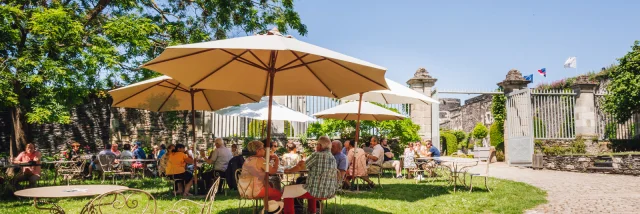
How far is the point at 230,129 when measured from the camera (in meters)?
15.9

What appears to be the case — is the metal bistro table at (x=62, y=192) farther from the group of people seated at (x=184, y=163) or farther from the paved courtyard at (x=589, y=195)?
the paved courtyard at (x=589, y=195)

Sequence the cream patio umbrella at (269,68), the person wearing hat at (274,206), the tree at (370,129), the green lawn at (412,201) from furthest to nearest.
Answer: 1. the tree at (370,129)
2. the green lawn at (412,201)
3. the person wearing hat at (274,206)
4. the cream patio umbrella at (269,68)

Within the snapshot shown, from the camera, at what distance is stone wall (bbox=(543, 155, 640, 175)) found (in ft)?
42.0

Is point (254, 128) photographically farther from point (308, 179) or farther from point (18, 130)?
point (308, 179)

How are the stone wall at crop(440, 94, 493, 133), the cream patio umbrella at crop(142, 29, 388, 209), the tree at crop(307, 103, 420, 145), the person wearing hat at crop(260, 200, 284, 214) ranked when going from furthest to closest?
1. the stone wall at crop(440, 94, 493, 133)
2. the tree at crop(307, 103, 420, 145)
3. the person wearing hat at crop(260, 200, 284, 214)
4. the cream patio umbrella at crop(142, 29, 388, 209)

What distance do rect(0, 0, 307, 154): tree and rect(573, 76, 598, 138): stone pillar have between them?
42.5 feet

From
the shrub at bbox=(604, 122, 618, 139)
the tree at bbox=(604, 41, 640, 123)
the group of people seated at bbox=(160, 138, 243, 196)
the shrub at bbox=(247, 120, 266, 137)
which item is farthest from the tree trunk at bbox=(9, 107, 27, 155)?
the shrub at bbox=(604, 122, 618, 139)

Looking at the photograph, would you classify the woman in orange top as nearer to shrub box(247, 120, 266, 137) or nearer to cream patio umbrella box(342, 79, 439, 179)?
cream patio umbrella box(342, 79, 439, 179)

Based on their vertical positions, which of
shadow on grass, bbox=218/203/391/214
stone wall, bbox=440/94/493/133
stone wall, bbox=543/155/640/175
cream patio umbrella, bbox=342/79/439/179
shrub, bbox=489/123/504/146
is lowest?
shadow on grass, bbox=218/203/391/214

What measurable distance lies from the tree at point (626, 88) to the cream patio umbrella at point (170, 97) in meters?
13.5

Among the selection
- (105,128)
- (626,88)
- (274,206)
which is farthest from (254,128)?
(626,88)

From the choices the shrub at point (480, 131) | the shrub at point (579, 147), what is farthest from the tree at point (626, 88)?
the shrub at point (480, 131)

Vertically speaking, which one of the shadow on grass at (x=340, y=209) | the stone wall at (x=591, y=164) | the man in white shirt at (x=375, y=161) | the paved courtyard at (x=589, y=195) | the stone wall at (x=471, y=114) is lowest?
the paved courtyard at (x=589, y=195)

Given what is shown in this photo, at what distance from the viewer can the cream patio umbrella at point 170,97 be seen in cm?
720
